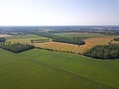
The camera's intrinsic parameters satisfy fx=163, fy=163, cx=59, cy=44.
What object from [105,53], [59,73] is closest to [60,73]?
[59,73]

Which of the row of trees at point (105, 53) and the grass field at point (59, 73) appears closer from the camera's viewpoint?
the grass field at point (59, 73)

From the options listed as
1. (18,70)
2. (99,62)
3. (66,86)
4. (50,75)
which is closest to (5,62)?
(18,70)

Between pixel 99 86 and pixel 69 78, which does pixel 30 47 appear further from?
pixel 99 86

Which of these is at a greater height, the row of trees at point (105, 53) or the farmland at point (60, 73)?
the row of trees at point (105, 53)

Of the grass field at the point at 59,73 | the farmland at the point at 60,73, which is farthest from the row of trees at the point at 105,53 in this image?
the grass field at the point at 59,73

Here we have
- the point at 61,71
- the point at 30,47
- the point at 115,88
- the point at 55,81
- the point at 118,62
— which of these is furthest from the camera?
the point at 30,47

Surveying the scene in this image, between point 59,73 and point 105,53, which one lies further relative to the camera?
point 105,53

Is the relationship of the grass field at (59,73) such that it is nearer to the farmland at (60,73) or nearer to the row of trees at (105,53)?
the farmland at (60,73)

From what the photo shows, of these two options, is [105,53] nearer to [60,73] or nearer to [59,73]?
[60,73]

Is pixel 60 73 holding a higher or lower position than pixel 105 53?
lower
